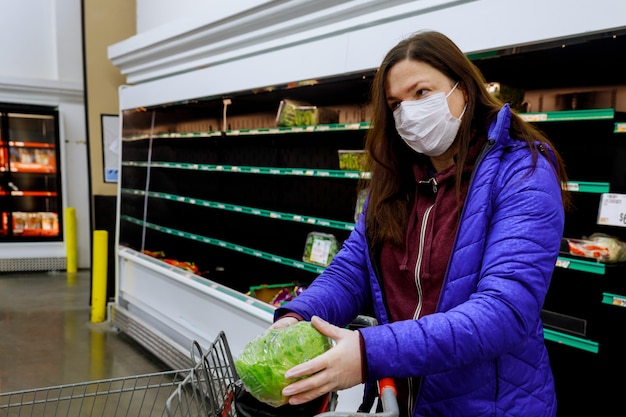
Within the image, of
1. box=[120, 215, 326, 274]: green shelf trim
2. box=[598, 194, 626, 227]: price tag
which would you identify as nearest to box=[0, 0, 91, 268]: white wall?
box=[120, 215, 326, 274]: green shelf trim

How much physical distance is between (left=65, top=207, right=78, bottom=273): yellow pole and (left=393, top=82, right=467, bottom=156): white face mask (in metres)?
7.68

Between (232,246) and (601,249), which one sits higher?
(601,249)

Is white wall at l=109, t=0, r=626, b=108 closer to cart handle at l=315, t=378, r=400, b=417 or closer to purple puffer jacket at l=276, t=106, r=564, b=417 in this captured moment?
purple puffer jacket at l=276, t=106, r=564, b=417

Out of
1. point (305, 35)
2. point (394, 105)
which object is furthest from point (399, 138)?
point (305, 35)

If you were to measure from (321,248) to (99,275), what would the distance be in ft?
10.6

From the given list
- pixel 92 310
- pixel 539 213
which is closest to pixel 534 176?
pixel 539 213

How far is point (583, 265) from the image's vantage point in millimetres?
2113

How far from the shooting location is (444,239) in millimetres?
1188

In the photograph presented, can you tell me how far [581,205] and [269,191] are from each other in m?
2.42

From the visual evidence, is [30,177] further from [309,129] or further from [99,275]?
[309,129]

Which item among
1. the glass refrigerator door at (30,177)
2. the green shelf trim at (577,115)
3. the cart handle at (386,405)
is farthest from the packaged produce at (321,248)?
the glass refrigerator door at (30,177)

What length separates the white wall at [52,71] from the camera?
7738 millimetres

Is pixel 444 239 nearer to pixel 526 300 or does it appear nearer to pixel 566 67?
pixel 526 300

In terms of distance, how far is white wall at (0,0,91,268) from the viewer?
7738mm
